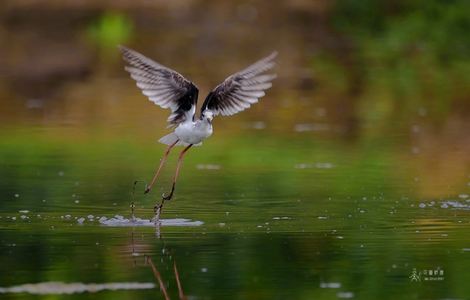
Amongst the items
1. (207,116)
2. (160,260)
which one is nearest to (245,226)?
(207,116)

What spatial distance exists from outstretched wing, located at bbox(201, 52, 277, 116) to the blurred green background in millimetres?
902

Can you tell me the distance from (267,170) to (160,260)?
527 cm

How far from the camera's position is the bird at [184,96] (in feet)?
39.0

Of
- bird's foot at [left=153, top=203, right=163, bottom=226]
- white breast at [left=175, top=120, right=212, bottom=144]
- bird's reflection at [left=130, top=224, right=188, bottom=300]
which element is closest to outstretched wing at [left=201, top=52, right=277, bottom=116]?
white breast at [left=175, top=120, right=212, bottom=144]

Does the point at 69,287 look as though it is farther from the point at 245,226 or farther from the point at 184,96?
the point at 184,96

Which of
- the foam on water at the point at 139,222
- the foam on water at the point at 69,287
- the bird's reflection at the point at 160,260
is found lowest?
the foam on water at the point at 69,287

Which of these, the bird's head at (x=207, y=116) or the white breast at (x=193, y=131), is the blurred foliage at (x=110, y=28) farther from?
the white breast at (x=193, y=131)

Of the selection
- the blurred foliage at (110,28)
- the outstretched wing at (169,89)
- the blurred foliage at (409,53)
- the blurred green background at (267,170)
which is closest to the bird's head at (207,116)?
the outstretched wing at (169,89)

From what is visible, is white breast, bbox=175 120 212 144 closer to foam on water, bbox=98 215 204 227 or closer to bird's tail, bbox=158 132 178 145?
bird's tail, bbox=158 132 178 145

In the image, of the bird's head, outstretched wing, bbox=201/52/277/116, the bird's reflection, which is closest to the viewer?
the bird's reflection

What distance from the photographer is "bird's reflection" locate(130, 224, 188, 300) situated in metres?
8.91

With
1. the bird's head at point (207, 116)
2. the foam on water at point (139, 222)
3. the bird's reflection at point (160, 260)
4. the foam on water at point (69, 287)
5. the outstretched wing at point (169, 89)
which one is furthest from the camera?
the outstretched wing at point (169, 89)

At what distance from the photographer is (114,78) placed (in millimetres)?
27609

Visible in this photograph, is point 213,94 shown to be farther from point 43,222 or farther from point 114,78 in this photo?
point 114,78
